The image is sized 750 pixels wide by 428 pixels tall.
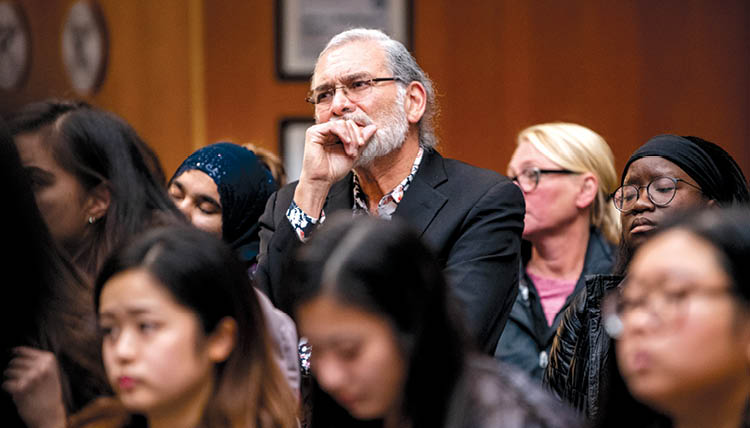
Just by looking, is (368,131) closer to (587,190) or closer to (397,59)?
(397,59)

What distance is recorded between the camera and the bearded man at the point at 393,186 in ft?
8.25

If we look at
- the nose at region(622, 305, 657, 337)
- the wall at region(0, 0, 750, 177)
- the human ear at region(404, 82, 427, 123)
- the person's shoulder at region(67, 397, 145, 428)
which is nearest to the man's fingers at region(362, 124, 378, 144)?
the human ear at region(404, 82, 427, 123)

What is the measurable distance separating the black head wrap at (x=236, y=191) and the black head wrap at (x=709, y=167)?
4.29 feet

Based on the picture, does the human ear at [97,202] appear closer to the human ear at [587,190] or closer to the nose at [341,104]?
the nose at [341,104]

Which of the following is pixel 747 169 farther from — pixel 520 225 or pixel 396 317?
pixel 396 317

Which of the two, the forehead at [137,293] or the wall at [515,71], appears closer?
the forehead at [137,293]

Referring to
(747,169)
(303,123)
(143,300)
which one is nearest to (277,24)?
(303,123)

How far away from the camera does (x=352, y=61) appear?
2.81 m

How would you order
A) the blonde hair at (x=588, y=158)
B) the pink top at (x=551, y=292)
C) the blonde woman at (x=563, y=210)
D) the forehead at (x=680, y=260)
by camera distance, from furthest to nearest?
the blonde hair at (x=588, y=158)
the blonde woman at (x=563, y=210)
the pink top at (x=551, y=292)
the forehead at (x=680, y=260)

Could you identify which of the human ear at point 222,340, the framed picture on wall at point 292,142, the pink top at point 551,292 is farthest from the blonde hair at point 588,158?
the human ear at point 222,340

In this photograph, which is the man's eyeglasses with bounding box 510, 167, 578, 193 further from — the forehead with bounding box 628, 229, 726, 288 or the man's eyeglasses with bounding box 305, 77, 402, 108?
the forehead with bounding box 628, 229, 726, 288

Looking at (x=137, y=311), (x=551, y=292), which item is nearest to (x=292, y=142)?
(x=551, y=292)

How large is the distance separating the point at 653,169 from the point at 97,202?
1.44 meters

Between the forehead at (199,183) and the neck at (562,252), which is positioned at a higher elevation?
the forehead at (199,183)
